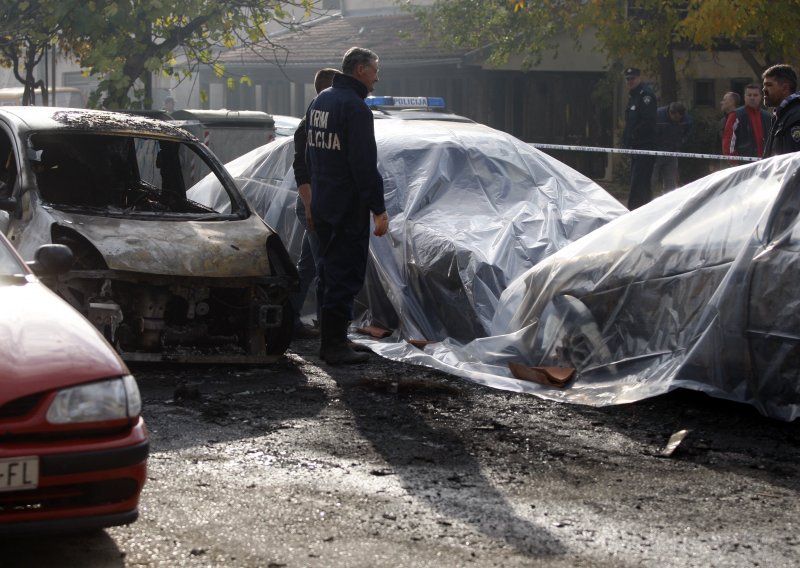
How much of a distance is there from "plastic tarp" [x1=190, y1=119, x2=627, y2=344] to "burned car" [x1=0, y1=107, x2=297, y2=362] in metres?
1.16

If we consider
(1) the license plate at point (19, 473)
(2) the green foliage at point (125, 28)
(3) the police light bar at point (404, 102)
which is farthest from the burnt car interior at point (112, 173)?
(2) the green foliage at point (125, 28)

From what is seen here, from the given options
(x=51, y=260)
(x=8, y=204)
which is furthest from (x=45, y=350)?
(x=8, y=204)

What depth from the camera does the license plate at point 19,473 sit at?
3687 mm

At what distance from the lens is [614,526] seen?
4.54 meters

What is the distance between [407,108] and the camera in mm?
13352

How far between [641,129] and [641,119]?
14 cm

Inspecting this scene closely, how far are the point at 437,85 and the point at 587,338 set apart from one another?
24.1m

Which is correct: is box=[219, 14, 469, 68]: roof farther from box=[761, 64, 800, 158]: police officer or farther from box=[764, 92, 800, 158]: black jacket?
box=[764, 92, 800, 158]: black jacket

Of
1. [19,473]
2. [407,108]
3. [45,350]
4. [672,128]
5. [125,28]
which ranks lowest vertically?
[19,473]

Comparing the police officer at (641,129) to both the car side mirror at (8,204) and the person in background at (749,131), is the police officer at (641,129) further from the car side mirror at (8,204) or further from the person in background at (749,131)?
the car side mirror at (8,204)

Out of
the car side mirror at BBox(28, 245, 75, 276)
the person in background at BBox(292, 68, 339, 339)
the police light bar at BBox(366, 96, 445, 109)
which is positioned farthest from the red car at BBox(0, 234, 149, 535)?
the police light bar at BBox(366, 96, 445, 109)

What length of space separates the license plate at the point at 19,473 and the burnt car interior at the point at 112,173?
3901 mm

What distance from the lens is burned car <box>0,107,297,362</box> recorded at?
699 cm

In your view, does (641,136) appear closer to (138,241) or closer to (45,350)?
(138,241)
